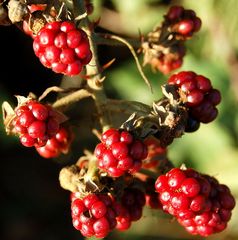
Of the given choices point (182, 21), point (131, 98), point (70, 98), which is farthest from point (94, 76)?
point (131, 98)

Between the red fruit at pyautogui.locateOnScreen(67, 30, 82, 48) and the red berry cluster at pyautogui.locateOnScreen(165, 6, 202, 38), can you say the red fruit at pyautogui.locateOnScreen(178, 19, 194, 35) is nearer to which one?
the red berry cluster at pyautogui.locateOnScreen(165, 6, 202, 38)

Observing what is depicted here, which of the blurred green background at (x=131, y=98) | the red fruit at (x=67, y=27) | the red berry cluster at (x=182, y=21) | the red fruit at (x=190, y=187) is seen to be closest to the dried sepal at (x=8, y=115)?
the red fruit at (x=67, y=27)

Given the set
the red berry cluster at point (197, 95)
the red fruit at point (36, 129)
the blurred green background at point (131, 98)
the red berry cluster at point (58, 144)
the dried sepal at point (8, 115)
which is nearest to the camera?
the red fruit at point (36, 129)

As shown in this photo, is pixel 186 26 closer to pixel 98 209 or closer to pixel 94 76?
pixel 94 76

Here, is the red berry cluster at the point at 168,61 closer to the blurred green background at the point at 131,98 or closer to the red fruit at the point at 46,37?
the red fruit at the point at 46,37

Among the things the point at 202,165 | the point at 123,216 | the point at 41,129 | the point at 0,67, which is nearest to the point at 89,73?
the point at 41,129

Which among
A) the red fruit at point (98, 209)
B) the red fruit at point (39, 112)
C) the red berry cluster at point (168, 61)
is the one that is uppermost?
the red fruit at point (39, 112)

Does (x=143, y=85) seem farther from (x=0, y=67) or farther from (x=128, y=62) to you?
(x=0, y=67)
